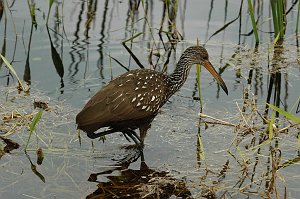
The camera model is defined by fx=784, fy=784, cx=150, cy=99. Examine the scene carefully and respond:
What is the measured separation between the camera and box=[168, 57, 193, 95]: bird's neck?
7453mm

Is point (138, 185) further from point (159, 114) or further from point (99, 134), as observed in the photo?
point (159, 114)

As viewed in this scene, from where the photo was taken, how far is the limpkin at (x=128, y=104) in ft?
21.1

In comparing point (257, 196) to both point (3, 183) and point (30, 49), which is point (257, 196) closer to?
point (3, 183)

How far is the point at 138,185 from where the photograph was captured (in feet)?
20.4

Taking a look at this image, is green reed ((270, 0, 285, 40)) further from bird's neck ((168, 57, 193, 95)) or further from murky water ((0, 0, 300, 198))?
bird's neck ((168, 57, 193, 95))

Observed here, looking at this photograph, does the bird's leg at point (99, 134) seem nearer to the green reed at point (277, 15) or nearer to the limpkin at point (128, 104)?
the limpkin at point (128, 104)

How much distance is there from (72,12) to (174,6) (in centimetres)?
161

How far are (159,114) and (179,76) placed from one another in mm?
462

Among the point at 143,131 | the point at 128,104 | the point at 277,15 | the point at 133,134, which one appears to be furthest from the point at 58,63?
the point at 277,15

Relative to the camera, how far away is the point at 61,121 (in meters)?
7.38

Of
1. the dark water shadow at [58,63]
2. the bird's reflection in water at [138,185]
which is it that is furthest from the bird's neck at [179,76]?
the dark water shadow at [58,63]

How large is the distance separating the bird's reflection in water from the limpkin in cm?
40

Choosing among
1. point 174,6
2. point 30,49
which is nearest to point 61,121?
point 30,49

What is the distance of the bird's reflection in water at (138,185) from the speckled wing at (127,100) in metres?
0.44
